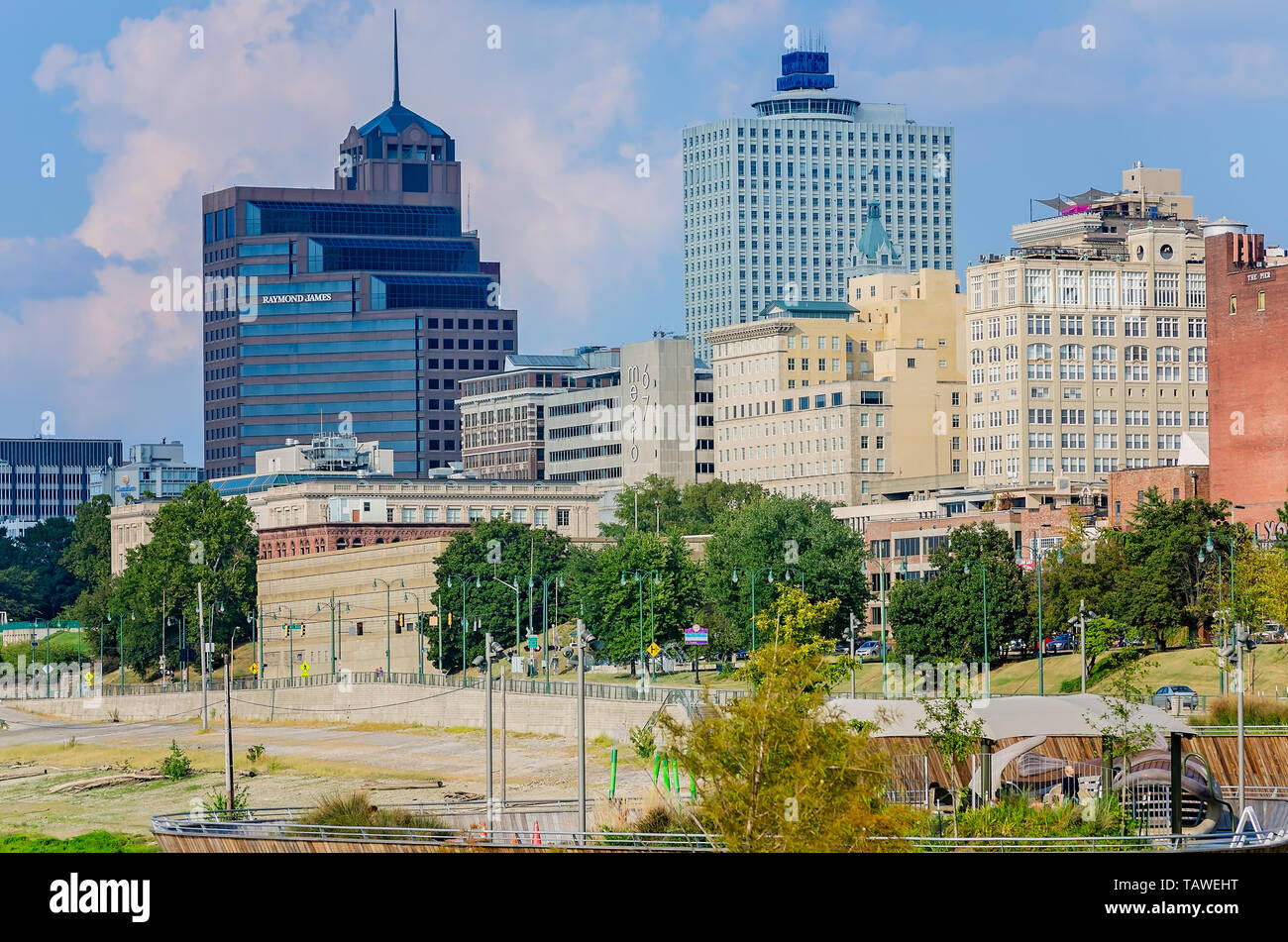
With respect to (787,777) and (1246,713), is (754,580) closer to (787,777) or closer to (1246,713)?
(1246,713)

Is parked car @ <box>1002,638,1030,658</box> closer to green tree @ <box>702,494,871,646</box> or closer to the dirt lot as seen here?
green tree @ <box>702,494,871,646</box>

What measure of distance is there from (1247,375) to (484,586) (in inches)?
2389

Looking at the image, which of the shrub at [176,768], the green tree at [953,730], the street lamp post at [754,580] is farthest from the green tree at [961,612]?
the green tree at [953,730]

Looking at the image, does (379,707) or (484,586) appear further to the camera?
(484,586)

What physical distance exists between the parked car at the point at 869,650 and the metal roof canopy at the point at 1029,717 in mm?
93661

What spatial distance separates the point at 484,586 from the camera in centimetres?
Answer: 18400

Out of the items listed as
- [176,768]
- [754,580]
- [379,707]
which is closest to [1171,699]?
[176,768]

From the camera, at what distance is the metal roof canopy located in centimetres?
6831

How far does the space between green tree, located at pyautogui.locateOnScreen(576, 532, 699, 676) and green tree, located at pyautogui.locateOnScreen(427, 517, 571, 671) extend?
700cm

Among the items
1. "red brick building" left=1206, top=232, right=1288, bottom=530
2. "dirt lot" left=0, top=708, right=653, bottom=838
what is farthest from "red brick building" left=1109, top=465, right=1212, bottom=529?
"dirt lot" left=0, top=708, right=653, bottom=838

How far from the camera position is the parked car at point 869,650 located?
166750 mm

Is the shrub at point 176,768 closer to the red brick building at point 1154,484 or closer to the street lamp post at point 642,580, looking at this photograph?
the street lamp post at point 642,580
